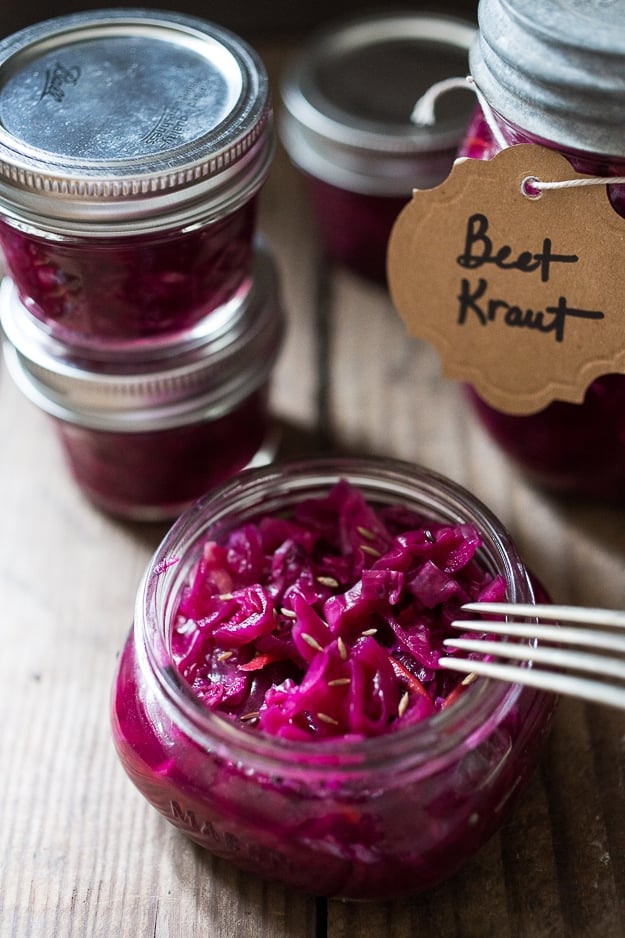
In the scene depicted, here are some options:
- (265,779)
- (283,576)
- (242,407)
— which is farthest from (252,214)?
(265,779)

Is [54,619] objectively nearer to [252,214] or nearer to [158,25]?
[252,214]

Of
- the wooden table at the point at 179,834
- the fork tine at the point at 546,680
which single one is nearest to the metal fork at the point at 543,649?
the fork tine at the point at 546,680

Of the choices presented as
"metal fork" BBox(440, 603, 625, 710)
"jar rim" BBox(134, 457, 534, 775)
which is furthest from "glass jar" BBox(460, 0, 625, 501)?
"metal fork" BBox(440, 603, 625, 710)

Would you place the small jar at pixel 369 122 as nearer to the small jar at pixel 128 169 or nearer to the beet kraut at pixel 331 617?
the small jar at pixel 128 169

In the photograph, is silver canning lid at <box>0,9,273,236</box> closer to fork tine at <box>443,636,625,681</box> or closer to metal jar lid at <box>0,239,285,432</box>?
metal jar lid at <box>0,239,285,432</box>

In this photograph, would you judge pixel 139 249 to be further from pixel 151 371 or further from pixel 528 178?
pixel 528 178

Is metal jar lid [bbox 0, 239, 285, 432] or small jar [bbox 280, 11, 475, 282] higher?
small jar [bbox 280, 11, 475, 282]

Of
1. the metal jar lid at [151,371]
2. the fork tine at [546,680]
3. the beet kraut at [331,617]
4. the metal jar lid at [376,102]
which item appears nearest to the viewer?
the fork tine at [546,680]
